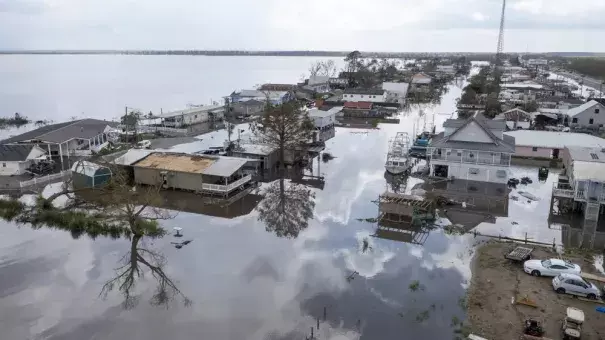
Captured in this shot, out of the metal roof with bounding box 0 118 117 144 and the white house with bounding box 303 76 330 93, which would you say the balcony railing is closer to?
the metal roof with bounding box 0 118 117 144

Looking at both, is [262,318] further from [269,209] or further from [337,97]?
[337,97]

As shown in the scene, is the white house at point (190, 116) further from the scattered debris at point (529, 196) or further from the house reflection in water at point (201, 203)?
the scattered debris at point (529, 196)

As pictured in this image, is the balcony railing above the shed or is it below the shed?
above

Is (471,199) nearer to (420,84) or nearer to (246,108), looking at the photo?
(246,108)

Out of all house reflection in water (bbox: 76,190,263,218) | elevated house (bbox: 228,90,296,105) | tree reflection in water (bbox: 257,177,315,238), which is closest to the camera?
tree reflection in water (bbox: 257,177,315,238)

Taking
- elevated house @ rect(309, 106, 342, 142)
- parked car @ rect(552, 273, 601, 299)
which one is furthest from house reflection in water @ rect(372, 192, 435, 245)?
elevated house @ rect(309, 106, 342, 142)

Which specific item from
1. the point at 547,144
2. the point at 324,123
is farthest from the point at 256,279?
the point at 324,123
